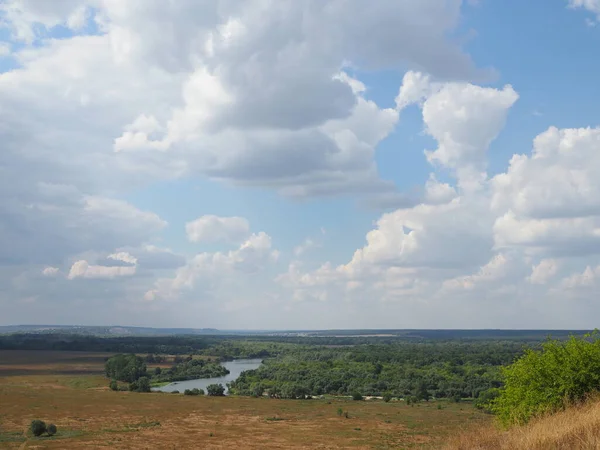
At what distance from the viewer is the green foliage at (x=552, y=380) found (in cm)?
2022

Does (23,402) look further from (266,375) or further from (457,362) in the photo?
(457,362)

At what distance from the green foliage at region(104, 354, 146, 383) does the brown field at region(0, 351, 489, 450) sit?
45.0 feet

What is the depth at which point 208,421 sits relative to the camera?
60.0 metres

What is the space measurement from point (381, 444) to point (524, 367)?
1057 inches

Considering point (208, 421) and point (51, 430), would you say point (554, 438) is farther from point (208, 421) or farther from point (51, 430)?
point (208, 421)

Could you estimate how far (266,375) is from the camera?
374 ft

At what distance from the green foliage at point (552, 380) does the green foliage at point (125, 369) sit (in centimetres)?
10127

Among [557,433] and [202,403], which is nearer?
[557,433]

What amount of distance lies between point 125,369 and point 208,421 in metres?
60.5

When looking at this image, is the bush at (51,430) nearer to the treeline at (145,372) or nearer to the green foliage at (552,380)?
the green foliage at (552,380)

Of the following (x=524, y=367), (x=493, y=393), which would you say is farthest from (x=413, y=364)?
(x=524, y=367)

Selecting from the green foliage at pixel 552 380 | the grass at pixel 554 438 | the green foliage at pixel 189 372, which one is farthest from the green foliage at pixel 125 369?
the grass at pixel 554 438

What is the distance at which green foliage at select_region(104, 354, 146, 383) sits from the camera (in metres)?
111

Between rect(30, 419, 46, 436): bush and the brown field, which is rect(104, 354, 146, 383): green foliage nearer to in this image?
the brown field
